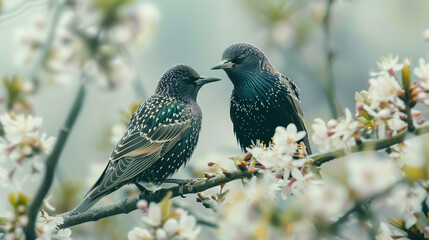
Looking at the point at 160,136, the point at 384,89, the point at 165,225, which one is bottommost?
the point at 160,136

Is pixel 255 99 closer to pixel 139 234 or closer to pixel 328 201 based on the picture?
pixel 139 234

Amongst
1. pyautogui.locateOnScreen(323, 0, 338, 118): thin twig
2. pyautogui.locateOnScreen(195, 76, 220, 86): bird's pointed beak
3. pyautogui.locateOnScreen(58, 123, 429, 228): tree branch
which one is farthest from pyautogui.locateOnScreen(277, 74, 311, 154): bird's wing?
pyautogui.locateOnScreen(58, 123, 429, 228): tree branch

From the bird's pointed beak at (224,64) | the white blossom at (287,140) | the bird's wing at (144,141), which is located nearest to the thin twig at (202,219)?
the bird's wing at (144,141)

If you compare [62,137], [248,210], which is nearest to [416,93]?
[248,210]

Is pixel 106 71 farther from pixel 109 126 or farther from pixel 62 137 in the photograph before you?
pixel 109 126

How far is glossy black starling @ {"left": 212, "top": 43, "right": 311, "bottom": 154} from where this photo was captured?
322cm

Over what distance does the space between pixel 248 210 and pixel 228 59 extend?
219 centimetres

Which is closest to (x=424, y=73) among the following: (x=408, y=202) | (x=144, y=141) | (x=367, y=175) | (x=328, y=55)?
(x=408, y=202)

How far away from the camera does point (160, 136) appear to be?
119 inches

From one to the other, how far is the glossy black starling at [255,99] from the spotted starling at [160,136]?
21cm

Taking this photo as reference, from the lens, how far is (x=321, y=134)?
1658mm

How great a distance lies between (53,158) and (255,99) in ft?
5.57

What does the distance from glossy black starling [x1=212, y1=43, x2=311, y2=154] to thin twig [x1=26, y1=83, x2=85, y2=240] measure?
1.50 meters

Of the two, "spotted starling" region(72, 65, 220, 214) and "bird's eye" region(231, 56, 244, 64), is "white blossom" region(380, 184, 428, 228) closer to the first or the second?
"spotted starling" region(72, 65, 220, 214)
